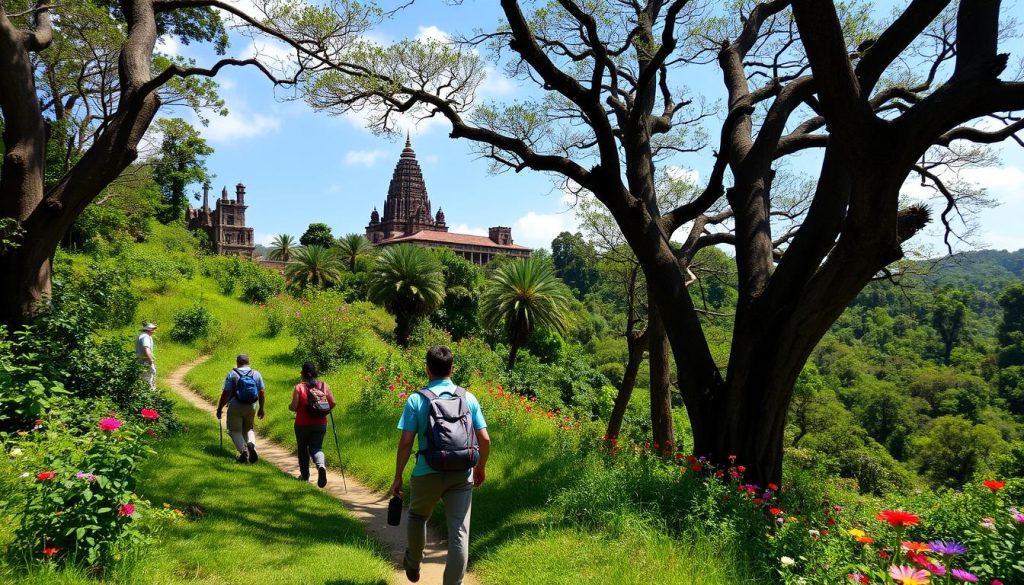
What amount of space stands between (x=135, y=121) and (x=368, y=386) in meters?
5.40

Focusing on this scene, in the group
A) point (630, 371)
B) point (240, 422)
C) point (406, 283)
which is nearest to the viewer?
point (240, 422)

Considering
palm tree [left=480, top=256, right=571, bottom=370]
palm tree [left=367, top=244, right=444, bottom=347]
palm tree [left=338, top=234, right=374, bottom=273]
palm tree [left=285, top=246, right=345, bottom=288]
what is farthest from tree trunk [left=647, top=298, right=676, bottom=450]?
palm tree [left=338, top=234, right=374, bottom=273]

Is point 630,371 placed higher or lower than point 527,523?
higher

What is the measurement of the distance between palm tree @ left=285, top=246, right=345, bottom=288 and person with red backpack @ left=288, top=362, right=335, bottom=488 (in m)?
26.5

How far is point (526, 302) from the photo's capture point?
72.6 ft

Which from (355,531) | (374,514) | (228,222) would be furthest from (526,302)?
(228,222)

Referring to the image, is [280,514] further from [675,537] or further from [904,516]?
[904,516]

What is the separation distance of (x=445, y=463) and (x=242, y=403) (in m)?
4.52

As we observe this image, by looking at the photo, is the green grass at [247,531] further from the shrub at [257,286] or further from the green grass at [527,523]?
the shrub at [257,286]

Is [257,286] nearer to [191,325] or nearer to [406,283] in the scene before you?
[406,283]

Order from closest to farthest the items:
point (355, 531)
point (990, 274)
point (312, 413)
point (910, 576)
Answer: point (910, 576), point (355, 531), point (312, 413), point (990, 274)

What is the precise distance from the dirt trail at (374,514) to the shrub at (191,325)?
26.8ft

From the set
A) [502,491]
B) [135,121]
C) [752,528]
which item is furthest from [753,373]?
[135,121]

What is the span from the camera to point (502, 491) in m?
5.79
